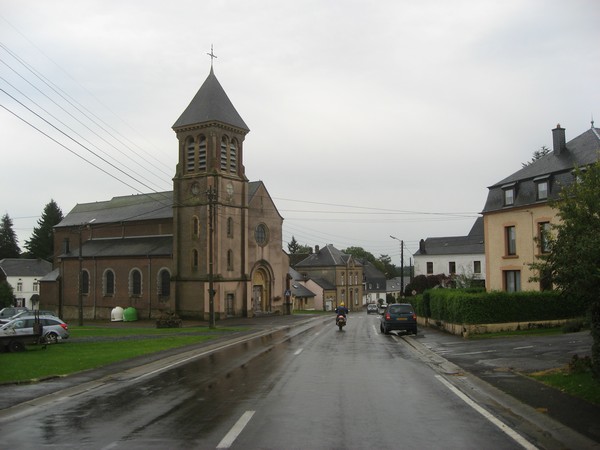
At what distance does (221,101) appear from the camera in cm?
5109

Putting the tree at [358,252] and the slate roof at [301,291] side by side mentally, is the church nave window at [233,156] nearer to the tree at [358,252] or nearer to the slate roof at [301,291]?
the slate roof at [301,291]

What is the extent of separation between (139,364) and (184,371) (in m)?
2.74

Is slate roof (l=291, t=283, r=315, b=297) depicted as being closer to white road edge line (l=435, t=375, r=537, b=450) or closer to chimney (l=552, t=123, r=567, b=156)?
chimney (l=552, t=123, r=567, b=156)

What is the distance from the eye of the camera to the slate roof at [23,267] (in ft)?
288

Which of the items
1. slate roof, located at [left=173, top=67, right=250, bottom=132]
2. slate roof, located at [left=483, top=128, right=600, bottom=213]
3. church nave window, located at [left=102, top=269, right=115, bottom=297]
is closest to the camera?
slate roof, located at [left=483, top=128, right=600, bottom=213]

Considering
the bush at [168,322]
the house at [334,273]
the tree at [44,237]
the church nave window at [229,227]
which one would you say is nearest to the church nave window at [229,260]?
the church nave window at [229,227]

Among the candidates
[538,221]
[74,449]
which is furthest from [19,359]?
[538,221]

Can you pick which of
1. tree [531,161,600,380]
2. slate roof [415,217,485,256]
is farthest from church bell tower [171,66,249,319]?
tree [531,161,600,380]

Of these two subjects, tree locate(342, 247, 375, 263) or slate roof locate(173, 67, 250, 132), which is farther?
tree locate(342, 247, 375, 263)

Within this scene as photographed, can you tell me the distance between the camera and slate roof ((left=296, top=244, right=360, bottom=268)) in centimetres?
9200

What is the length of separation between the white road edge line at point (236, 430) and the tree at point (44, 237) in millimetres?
105857

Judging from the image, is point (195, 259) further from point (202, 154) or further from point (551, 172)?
point (551, 172)

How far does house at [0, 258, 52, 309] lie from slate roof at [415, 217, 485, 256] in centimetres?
6066

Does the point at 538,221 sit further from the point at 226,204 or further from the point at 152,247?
the point at 152,247
